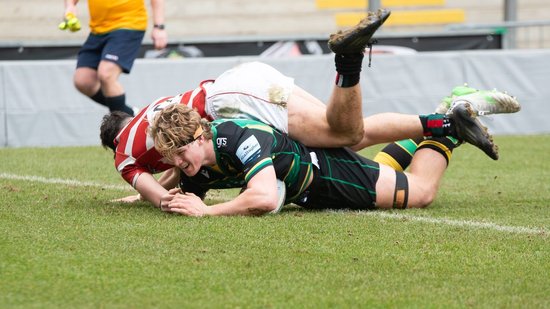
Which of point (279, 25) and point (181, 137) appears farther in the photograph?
point (279, 25)

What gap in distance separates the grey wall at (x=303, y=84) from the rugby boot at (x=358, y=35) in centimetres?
610

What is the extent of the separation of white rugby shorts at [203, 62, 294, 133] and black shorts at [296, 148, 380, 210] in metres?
0.32

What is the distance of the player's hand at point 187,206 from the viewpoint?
5.54 meters

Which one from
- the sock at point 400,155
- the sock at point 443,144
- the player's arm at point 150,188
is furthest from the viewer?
the sock at point 400,155

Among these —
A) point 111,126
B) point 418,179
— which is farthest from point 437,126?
point 111,126

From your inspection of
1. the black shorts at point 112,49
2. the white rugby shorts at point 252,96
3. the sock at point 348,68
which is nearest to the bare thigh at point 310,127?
the white rugby shorts at point 252,96

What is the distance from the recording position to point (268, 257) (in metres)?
4.50

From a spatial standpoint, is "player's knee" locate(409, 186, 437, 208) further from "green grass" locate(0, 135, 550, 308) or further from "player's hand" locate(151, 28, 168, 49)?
"player's hand" locate(151, 28, 168, 49)

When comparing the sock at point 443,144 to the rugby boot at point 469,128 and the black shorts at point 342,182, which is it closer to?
the rugby boot at point 469,128

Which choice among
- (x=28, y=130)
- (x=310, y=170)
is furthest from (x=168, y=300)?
(x=28, y=130)

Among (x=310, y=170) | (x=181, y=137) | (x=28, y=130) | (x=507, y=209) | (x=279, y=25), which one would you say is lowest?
(x=279, y=25)

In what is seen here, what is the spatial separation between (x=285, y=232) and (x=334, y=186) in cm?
91

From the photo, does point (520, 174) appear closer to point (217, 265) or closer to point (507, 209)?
point (507, 209)

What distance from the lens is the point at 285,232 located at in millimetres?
5102
